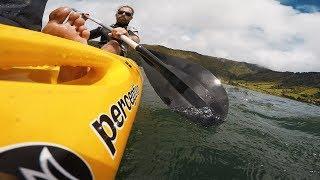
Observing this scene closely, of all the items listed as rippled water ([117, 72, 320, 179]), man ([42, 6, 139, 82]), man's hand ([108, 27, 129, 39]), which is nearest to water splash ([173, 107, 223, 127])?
rippled water ([117, 72, 320, 179])

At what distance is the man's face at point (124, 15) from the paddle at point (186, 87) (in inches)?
66.6

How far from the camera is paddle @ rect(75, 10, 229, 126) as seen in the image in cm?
676

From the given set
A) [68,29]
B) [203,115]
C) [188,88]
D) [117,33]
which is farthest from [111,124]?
[117,33]

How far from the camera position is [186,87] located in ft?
23.3

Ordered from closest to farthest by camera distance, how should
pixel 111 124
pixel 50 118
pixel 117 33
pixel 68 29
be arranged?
pixel 50 118 → pixel 111 124 → pixel 68 29 → pixel 117 33

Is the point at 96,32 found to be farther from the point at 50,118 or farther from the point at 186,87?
the point at 50,118

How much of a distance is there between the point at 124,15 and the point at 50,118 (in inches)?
281

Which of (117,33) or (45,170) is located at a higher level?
(117,33)

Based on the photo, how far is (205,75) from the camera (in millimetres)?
7371

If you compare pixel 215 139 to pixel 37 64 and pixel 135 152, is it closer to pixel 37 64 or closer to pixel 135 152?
pixel 135 152

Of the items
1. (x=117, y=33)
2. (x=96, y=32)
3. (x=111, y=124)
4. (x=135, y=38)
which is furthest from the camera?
(x=96, y=32)

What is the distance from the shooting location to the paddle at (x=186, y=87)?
22.2 feet

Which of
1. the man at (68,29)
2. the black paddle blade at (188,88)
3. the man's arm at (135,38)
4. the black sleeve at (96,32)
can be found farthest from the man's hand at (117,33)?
the man at (68,29)

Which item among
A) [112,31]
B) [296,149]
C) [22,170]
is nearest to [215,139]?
[296,149]
